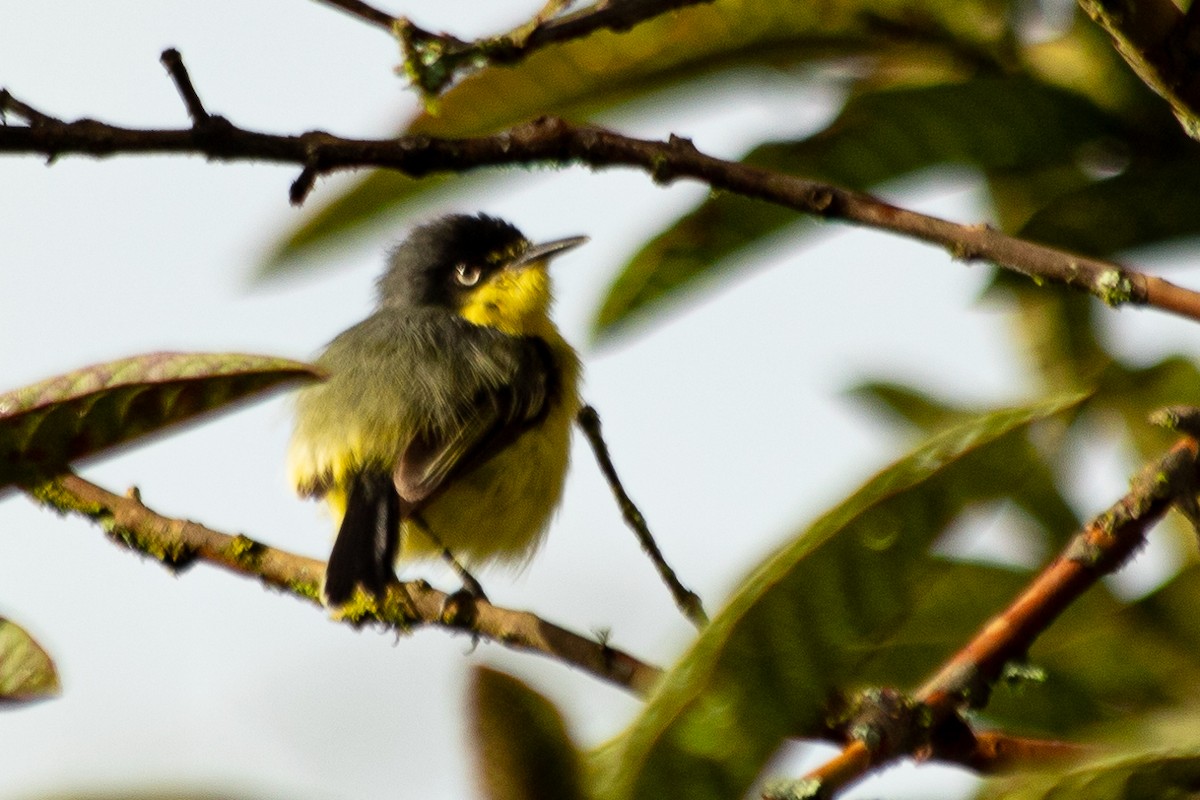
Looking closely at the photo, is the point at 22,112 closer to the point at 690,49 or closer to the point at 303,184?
the point at 303,184

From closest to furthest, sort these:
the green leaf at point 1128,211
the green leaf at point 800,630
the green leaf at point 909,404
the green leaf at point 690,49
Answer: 1. the green leaf at point 800,630
2. the green leaf at point 1128,211
3. the green leaf at point 690,49
4. the green leaf at point 909,404

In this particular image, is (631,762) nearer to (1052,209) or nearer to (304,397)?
(1052,209)

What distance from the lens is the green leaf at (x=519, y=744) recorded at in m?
1.14

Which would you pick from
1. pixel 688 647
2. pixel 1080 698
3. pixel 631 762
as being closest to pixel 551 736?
pixel 631 762

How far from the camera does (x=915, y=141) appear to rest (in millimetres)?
2852

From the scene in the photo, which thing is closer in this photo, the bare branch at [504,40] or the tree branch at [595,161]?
the tree branch at [595,161]

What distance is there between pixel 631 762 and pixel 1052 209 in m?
1.76

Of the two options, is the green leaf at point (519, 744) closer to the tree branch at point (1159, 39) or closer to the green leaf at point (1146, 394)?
the tree branch at point (1159, 39)

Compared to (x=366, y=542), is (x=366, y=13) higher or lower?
lower

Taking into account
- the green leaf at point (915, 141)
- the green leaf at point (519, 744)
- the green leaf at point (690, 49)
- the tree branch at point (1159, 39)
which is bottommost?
the green leaf at point (519, 744)

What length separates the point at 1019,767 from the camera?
1.48m

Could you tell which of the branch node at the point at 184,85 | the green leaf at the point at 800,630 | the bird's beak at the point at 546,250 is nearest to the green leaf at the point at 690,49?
the branch node at the point at 184,85

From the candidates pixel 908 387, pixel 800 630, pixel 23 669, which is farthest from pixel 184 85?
pixel 908 387

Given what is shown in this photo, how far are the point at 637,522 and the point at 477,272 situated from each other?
3.61m
